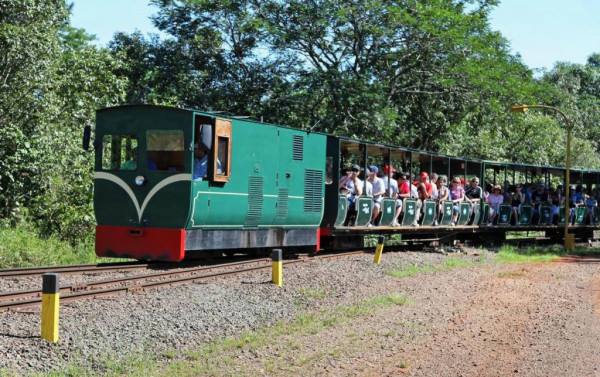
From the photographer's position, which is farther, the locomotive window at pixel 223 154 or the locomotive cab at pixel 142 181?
the locomotive window at pixel 223 154

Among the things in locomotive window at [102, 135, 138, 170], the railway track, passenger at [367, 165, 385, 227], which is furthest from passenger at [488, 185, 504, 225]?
locomotive window at [102, 135, 138, 170]

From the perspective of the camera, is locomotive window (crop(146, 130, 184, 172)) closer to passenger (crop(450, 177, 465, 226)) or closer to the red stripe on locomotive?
the red stripe on locomotive

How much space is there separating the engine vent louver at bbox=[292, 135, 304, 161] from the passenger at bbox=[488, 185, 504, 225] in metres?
11.3

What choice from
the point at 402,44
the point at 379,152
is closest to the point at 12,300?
the point at 379,152

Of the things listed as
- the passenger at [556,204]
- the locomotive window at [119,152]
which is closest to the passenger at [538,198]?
the passenger at [556,204]

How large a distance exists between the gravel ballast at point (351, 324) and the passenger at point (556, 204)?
1584cm

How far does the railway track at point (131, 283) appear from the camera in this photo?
1000 cm

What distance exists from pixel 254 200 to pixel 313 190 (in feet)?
8.79

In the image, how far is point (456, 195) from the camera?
80.2 feet

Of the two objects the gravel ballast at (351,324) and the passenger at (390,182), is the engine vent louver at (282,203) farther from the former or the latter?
the passenger at (390,182)

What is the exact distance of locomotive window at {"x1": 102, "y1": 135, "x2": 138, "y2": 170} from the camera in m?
14.1

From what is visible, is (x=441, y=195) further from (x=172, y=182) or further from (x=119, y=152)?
(x=119, y=152)

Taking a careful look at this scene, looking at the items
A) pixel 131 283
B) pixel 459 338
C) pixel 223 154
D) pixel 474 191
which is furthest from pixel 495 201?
pixel 459 338

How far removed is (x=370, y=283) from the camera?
46.3 feet
